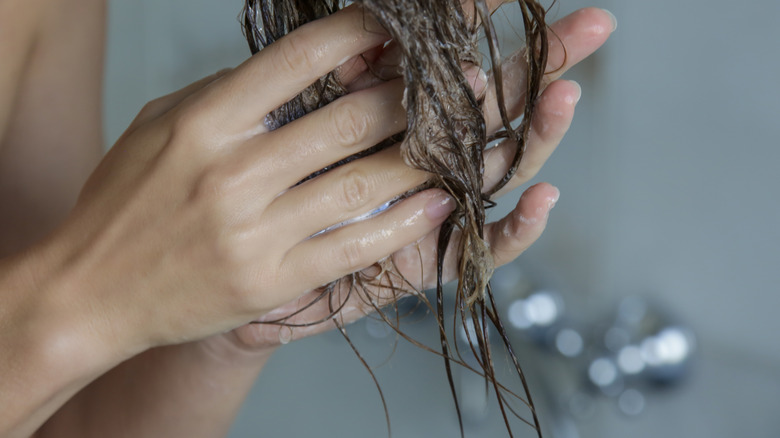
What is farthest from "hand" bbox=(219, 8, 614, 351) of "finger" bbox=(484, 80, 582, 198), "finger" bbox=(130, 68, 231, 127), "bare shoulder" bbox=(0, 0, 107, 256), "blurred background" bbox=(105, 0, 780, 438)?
"blurred background" bbox=(105, 0, 780, 438)

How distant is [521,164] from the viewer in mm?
616

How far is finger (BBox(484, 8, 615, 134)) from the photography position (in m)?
0.54

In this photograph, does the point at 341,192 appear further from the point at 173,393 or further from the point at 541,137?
the point at 173,393

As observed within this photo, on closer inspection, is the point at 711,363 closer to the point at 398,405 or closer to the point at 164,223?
the point at 398,405

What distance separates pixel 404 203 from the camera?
0.59 metres

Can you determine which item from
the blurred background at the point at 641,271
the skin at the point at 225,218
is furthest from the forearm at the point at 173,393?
the blurred background at the point at 641,271

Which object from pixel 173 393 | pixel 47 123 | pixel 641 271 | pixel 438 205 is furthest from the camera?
pixel 641 271

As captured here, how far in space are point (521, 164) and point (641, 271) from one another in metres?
0.90

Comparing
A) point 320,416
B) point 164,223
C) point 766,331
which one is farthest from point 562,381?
point 164,223

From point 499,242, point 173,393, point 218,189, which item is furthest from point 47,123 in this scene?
point 499,242

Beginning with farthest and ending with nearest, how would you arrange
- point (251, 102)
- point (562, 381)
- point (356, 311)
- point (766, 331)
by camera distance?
1. point (562, 381)
2. point (766, 331)
3. point (356, 311)
4. point (251, 102)

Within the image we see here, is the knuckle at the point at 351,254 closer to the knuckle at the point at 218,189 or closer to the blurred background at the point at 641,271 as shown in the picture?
the knuckle at the point at 218,189

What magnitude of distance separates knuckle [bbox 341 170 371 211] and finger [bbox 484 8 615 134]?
0.42 feet

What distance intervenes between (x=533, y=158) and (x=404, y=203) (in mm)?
121
